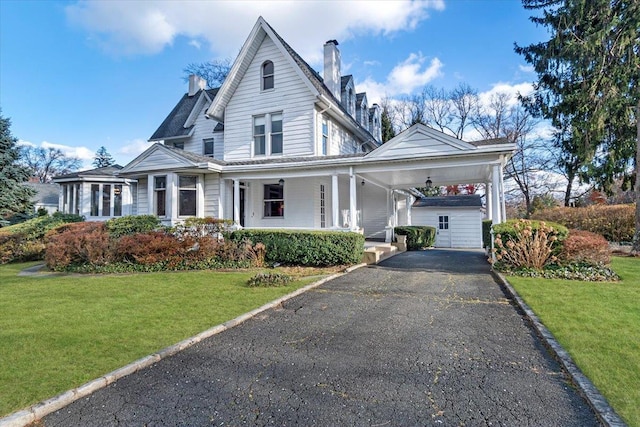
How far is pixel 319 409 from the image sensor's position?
9.02 ft

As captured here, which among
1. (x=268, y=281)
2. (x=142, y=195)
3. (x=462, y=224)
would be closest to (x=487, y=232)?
(x=462, y=224)

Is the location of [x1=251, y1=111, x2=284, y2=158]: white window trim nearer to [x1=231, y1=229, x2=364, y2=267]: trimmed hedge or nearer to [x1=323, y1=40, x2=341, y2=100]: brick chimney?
[x1=323, y1=40, x2=341, y2=100]: brick chimney

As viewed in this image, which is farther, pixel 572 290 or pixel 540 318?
pixel 572 290

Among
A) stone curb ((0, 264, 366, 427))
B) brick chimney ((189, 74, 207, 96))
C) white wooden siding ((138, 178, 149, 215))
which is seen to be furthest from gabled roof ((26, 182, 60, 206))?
stone curb ((0, 264, 366, 427))

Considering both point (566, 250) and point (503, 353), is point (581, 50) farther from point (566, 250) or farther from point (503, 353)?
point (503, 353)

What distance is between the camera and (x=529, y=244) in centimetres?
867

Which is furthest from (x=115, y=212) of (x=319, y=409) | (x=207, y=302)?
(x=319, y=409)

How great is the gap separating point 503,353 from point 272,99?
13.8m

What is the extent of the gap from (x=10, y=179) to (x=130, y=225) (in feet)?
46.5

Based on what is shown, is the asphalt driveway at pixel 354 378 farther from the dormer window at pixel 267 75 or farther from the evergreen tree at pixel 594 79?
the evergreen tree at pixel 594 79

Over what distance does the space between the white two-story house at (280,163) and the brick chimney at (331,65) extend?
0.05 metres

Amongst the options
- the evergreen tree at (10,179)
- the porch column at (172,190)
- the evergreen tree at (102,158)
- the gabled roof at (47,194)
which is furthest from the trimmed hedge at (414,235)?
the evergreen tree at (102,158)

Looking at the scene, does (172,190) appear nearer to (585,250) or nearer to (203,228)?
(203,228)

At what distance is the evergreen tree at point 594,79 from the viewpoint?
13039 millimetres
